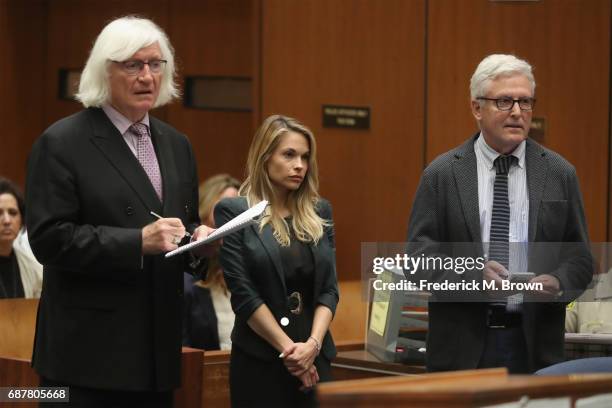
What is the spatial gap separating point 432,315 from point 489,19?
3435mm

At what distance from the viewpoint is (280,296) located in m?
3.77

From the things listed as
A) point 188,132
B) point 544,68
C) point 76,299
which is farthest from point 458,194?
→ point 188,132

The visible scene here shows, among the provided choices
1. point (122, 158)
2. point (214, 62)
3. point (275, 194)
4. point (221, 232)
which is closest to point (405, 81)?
point (214, 62)

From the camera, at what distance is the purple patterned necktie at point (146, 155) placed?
3342mm

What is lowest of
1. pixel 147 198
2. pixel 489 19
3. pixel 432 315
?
pixel 432 315

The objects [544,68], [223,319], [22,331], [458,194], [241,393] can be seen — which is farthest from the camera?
[544,68]

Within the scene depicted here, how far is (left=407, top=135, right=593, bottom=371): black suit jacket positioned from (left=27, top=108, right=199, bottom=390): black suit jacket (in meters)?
0.83

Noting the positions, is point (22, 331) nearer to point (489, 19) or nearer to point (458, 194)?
point (458, 194)

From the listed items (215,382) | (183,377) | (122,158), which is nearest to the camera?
(122,158)

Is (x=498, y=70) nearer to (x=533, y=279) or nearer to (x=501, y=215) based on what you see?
(x=501, y=215)

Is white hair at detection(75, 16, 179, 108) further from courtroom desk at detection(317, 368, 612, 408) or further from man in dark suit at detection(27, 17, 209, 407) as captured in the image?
courtroom desk at detection(317, 368, 612, 408)

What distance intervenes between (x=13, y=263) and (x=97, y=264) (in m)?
2.57

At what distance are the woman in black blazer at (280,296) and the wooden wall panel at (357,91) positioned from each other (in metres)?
2.79

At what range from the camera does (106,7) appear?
29.8ft
